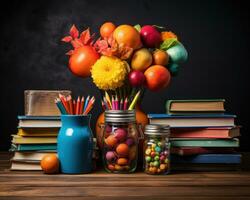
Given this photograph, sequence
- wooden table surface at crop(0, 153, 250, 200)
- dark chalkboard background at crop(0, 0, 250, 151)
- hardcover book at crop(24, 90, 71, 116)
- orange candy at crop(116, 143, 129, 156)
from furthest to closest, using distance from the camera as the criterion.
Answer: dark chalkboard background at crop(0, 0, 250, 151) < hardcover book at crop(24, 90, 71, 116) < orange candy at crop(116, 143, 129, 156) < wooden table surface at crop(0, 153, 250, 200)

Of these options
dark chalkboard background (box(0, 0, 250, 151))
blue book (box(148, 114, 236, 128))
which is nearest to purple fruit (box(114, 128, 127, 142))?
blue book (box(148, 114, 236, 128))

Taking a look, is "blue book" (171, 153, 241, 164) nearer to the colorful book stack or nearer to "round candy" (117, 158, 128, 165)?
the colorful book stack

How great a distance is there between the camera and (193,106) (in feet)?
4.21

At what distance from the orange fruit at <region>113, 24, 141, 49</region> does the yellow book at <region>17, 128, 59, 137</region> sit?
302 mm

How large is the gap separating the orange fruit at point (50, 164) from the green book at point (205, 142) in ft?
1.04

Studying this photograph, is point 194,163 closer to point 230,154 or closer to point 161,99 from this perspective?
point 230,154

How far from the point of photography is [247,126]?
170 cm

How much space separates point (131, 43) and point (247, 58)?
58cm

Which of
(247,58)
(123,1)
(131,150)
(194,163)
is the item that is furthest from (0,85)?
(247,58)

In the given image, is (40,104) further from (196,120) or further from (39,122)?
(196,120)

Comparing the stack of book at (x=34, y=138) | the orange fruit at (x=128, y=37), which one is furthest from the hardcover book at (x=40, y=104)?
the orange fruit at (x=128, y=37)

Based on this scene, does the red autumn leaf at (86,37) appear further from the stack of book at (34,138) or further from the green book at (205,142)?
the green book at (205,142)

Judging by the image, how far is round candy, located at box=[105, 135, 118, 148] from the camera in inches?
47.0

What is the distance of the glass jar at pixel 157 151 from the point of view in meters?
1.20
